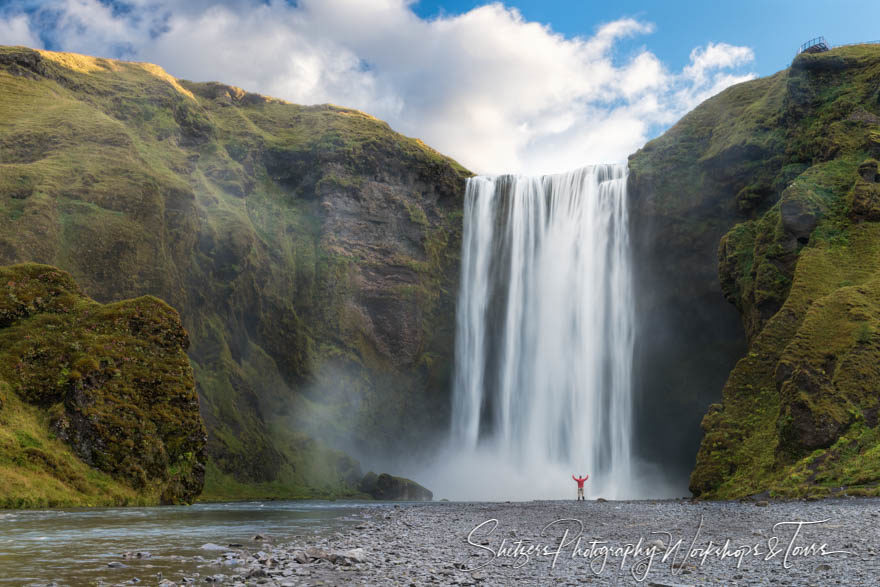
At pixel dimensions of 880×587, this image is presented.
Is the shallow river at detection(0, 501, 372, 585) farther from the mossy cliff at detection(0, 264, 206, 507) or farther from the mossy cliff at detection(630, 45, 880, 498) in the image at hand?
the mossy cliff at detection(630, 45, 880, 498)

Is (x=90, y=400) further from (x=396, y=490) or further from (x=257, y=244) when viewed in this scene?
(x=257, y=244)

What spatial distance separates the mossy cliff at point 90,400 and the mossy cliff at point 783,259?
28831 millimetres

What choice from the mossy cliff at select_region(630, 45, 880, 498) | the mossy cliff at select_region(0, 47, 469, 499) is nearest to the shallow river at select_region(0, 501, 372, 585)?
the mossy cliff at select_region(630, 45, 880, 498)

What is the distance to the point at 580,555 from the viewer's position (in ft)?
40.7

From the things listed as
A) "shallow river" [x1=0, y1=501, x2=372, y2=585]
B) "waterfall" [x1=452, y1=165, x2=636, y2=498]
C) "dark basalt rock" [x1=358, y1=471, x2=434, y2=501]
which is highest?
"waterfall" [x1=452, y1=165, x2=636, y2=498]

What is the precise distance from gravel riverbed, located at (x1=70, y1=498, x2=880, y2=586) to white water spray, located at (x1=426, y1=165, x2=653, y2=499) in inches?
1416

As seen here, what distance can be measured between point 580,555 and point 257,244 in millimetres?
59891

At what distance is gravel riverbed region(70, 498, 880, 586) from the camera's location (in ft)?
31.3

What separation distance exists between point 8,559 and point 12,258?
4319 centimetres

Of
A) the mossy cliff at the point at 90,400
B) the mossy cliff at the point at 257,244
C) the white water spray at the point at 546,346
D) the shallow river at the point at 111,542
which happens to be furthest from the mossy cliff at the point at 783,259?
the mossy cliff at the point at 90,400

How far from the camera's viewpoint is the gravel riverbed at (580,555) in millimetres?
9547

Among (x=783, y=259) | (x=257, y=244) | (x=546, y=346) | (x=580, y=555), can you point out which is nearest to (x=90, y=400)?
(x=580, y=555)

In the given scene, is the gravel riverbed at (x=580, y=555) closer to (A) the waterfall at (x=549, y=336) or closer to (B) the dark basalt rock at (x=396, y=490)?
(B) the dark basalt rock at (x=396, y=490)

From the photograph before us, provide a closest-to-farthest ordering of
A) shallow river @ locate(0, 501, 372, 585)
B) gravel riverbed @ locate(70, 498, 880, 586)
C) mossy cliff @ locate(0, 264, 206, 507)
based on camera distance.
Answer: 1. gravel riverbed @ locate(70, 498, 880, 586)
2. shallow river @ locate(0, 501, 372, 585)
3. mossy cliff @ locate(0, 264, 206, 507)
